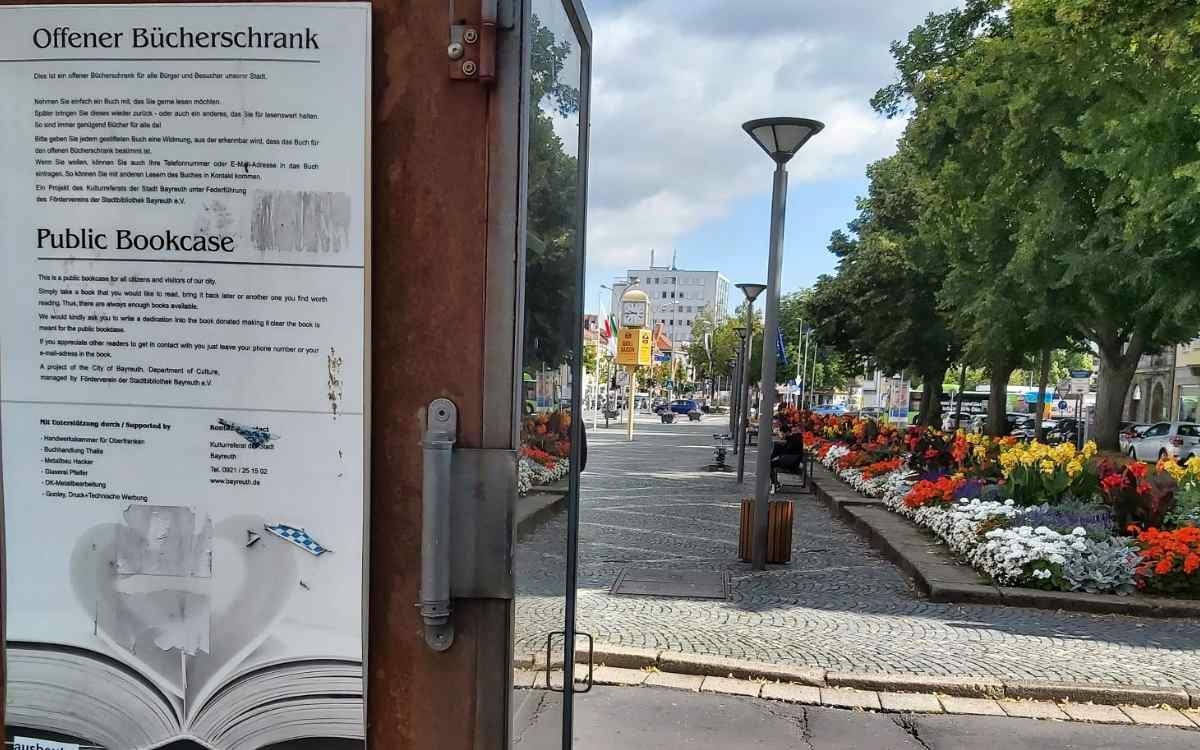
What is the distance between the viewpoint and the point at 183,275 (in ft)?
5.49

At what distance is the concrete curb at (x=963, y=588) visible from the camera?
6938 millimetres

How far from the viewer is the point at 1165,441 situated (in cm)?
2952

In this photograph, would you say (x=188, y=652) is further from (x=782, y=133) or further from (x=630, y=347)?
(x=630, y=347)

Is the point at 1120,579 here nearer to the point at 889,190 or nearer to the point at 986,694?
the point at 986,694

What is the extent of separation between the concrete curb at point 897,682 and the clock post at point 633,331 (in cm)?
2163

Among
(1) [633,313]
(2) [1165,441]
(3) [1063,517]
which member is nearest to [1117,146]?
(3) [1063,517]

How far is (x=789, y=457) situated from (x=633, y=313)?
40.1 ft

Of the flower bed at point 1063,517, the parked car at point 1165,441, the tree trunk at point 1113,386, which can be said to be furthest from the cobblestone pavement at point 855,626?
the parked car at point 1165,441

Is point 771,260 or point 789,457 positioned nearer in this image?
point 771,260

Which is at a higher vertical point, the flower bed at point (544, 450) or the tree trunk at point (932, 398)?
the flower bed at point (544, 450)

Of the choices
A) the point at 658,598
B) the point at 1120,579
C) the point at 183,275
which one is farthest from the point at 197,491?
the point at 1120,579

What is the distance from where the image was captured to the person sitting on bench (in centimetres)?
1577

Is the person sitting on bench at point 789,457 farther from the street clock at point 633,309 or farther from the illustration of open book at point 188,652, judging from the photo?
the illustration of open book at point 188,652

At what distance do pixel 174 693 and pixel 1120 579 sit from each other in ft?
24.6
